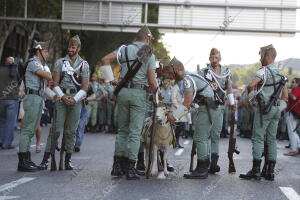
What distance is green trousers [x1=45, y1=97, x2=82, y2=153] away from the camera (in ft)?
34.1

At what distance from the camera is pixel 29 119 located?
10.2 m

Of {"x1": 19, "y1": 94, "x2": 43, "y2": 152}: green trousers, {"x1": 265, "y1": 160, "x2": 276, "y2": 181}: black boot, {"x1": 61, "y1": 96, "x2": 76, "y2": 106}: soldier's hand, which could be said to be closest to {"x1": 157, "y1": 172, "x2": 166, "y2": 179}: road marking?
{"x1": 265, "y1": 160, "x2": 276, "y2": 181}: black boot

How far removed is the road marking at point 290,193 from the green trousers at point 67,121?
3.44m

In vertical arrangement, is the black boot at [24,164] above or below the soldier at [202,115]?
below

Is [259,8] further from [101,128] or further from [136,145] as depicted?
[136,145]

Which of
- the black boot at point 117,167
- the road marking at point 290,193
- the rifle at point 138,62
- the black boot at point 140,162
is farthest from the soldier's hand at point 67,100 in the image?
the road marking at point 290,193

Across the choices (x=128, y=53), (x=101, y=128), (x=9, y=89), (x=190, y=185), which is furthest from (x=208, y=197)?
(x=101, y=128)

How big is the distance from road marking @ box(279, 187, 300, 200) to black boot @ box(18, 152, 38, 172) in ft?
12.4

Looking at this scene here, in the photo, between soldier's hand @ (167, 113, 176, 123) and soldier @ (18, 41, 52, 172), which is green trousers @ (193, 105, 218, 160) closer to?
soldier's hand @ (167, 113, 176, 123)

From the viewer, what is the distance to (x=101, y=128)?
1016 inches

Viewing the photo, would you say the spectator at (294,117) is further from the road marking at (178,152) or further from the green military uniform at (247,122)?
the green military uniform at (247,122)

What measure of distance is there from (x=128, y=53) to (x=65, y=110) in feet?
5.54

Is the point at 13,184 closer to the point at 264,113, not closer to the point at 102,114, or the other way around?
the point at 264,113

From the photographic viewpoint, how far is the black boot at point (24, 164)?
33.1ft
